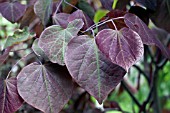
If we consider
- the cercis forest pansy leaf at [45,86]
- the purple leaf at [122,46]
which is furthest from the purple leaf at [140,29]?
the cercis forest pansy leaf at [45,86]

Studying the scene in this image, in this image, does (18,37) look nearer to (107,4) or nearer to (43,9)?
(43,9)

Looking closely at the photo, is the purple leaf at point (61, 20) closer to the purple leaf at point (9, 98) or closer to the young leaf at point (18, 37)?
the young leaf at point (18, 37)

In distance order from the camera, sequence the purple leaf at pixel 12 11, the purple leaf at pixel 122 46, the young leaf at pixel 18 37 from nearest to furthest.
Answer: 1. the purple leaf at pixel 122 46
2. the young leaf at pixel 18 37
3. the purple leaf at pixel 12 11

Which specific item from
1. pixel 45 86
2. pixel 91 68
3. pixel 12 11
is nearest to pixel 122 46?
pixel 91 68

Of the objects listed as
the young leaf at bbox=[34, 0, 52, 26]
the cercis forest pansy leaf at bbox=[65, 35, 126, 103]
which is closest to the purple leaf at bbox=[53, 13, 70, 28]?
the young leaf at bbox=[34, 0, 52, 26]

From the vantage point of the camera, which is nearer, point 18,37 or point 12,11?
point 18,37

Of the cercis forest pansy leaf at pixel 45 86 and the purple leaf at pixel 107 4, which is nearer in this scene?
the cercis forest pansy leaf at pixel 45 86
